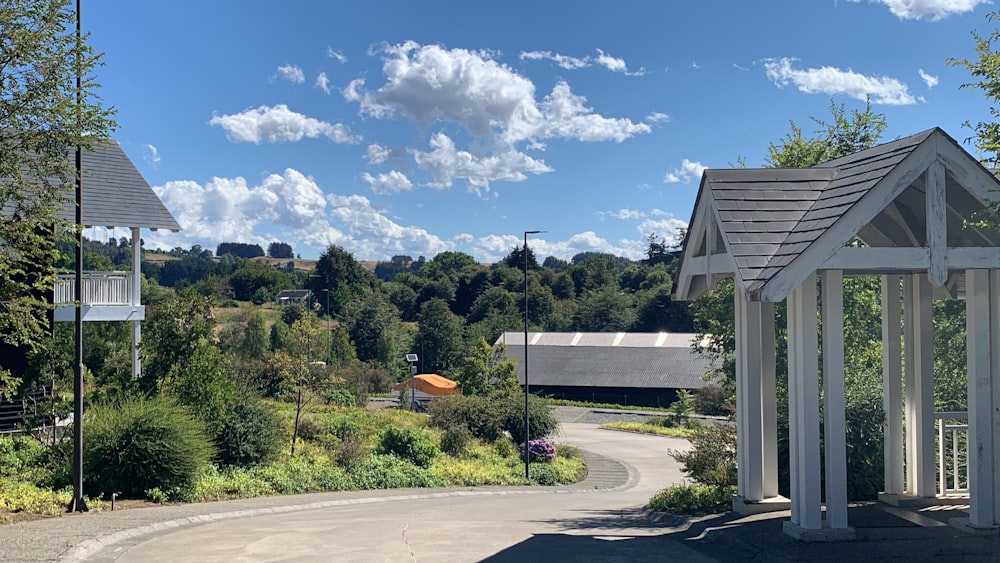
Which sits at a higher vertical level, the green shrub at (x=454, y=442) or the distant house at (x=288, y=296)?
the distant house at (x=288, y=296)

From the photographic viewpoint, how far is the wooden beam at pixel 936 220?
372 inches

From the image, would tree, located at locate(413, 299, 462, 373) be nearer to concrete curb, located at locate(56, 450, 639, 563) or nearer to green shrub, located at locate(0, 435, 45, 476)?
concrete curb, located at locate(56, 450, 639, 563)

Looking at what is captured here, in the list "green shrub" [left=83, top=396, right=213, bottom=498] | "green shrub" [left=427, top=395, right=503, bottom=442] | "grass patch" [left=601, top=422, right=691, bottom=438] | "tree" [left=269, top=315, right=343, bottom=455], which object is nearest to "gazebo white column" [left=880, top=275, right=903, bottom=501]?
"green shrub" [left=83, top=396, right=213, bottom=498]

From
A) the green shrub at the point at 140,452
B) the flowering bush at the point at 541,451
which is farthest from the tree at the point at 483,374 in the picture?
the green shrub at the point at 140,452

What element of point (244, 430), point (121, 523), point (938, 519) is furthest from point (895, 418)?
point (244, 430)

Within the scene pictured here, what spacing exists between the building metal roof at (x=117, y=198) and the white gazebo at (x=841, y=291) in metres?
18.5

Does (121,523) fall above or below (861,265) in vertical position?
below

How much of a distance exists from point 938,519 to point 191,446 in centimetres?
1355

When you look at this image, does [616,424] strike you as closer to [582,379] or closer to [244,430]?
[582,379]

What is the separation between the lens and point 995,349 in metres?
9.77

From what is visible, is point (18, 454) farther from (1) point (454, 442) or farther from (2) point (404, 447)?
(1) point (454, 442)

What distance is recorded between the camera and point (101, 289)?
23672 mm

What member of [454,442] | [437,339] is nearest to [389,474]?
[454,442]

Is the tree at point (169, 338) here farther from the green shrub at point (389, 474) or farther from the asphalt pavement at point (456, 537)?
the green shrub at point (389, 474)
